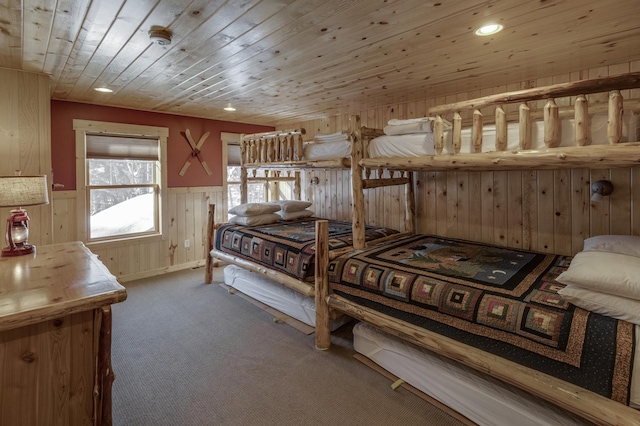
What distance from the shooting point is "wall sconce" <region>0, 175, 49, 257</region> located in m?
1.89

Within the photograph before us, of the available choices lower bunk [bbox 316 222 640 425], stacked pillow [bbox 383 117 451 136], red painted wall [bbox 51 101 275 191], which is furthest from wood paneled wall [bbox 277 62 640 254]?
red painted wall [bbox 51 101 275 191]

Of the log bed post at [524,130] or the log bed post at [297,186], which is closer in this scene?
the log bed post at [524,130]

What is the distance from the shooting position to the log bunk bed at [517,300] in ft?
4.50

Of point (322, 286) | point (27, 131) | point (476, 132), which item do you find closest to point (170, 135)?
point (27, 131)

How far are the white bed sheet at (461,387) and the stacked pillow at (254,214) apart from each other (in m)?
1.99

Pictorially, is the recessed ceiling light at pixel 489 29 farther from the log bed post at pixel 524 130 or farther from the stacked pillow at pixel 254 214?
the stacked pillow at pixel 254 214

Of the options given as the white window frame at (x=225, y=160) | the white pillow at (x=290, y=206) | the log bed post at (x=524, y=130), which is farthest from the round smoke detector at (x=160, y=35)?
the white window frame at (x=225, y=160)

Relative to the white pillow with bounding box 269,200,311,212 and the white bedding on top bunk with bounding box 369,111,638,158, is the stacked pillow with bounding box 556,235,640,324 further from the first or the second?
the white pillow with bounding box 269,200,311,212

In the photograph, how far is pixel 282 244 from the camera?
3.03 m

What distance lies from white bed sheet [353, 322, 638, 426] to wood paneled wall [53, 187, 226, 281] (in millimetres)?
3230

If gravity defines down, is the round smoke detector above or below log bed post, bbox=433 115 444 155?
above

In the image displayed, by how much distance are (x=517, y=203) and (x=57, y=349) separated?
341 cm

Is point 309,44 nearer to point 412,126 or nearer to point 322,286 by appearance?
point 412,126

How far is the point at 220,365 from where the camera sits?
7.77 ft
